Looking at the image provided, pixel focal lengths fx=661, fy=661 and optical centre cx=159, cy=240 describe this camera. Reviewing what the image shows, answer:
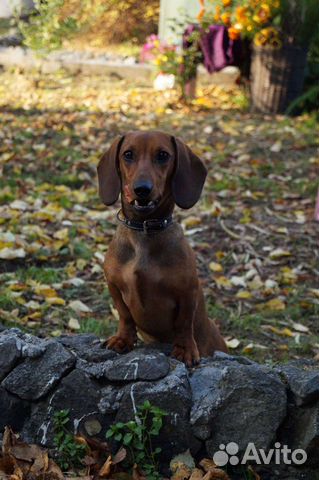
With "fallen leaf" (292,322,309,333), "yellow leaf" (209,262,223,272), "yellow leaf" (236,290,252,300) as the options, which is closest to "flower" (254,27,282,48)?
"yellow leaf" (209,262,223,272)

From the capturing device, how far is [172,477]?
7.69ft

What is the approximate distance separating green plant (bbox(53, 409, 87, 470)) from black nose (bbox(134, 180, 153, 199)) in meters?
0.86

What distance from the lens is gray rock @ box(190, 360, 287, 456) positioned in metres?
2.42

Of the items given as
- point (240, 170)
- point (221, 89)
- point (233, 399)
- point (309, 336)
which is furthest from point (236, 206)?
point (221, 89)

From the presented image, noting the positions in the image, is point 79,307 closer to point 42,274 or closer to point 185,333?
point 42,274

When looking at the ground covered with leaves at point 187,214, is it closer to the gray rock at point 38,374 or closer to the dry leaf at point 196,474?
the gray rock at point 38,374

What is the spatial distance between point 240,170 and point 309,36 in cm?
263

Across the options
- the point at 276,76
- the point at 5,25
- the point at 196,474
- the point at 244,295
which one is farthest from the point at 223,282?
the point at 5,25

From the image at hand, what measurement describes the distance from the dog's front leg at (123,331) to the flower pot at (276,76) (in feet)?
21.2

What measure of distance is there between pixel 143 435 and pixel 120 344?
1.60 feet

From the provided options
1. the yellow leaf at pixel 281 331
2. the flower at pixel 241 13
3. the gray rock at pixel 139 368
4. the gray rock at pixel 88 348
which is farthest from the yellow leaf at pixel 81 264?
the flower at pixel 241 13

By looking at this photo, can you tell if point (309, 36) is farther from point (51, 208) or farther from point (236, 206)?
point (51, 208)

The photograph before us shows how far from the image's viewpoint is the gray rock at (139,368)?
2.55m

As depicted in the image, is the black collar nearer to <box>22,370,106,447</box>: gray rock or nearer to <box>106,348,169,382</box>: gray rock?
<box>106,348,169,382</box>: gray rock
